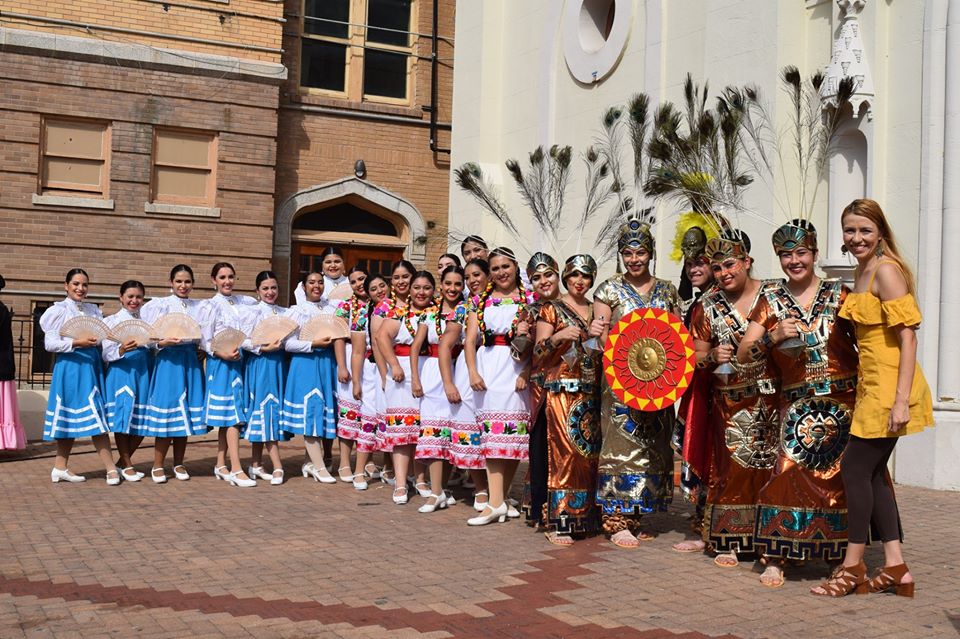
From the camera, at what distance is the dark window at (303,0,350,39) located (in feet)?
68.0

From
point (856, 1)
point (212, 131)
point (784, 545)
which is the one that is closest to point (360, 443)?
point (784, 545)

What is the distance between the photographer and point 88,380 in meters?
9.77

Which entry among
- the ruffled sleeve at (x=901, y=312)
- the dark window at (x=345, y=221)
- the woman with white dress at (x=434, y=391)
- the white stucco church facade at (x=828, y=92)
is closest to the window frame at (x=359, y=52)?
the dark window at (x=345, y=221)

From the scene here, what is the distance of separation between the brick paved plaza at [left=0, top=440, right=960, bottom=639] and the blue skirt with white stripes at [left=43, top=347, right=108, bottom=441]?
36.0 inches

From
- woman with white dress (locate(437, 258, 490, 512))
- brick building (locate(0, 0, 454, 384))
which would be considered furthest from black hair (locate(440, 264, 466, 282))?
brick building (locate(0, 0, 454, 384))

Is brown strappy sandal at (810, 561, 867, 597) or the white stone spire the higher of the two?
the white stone spire

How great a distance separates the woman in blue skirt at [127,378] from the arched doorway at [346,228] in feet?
32.7

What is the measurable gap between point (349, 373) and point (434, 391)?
5.43 ft

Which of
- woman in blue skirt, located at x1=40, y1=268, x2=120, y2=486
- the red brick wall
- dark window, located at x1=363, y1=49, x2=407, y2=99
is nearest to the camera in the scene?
woman in blue skirt, located at x1=40, y1=268, x2=120, y2=486

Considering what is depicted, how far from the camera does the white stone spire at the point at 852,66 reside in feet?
34.1

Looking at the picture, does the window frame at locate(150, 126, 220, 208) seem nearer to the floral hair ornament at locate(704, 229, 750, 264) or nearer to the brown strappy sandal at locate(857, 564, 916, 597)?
the floral hair ornament at locate(704, 229, 750, 264)

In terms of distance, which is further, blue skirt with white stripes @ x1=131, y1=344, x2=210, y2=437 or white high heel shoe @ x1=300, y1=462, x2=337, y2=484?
white high heel shoe @ x1=300, y1=462, x2=337, y2=484

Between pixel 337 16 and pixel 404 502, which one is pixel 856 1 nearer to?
pixel 404 502

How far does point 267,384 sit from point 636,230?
4344 millimetres
